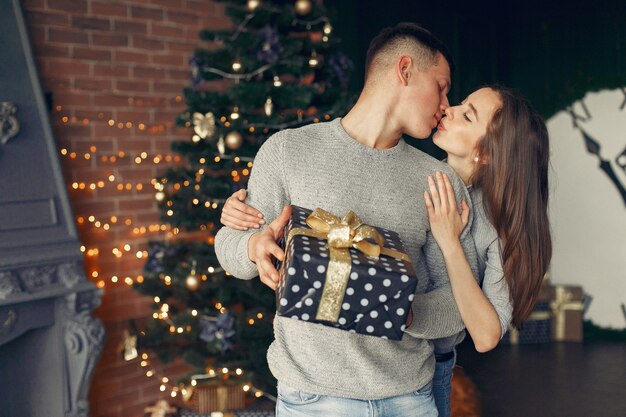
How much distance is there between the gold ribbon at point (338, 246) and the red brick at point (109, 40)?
246 cm

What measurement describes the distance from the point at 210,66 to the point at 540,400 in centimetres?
280

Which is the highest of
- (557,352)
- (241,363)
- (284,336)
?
(284,336)

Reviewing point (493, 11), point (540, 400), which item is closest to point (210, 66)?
point (540, 400)

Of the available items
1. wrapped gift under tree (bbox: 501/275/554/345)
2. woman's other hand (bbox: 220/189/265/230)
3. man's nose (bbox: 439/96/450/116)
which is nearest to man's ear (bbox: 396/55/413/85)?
man's nose (bbox: 439/96/450/116)

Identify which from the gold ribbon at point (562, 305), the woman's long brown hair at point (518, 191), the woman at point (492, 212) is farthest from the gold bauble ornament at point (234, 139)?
the gold ribbon at point (562, 305)

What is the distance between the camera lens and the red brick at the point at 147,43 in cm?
367

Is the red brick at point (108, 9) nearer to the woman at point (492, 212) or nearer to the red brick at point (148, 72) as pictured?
the red brick at point (148, 72)

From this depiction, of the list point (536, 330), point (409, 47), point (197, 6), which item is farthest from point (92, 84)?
point (536, 330)

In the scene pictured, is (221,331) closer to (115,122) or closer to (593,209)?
(115,122)

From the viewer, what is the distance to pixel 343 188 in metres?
1.60

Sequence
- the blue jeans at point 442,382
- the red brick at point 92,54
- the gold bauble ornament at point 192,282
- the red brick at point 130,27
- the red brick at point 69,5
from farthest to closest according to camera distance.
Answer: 1. the red brick at point 130,27
2. the red brick at point 92,54
3. the red brick at point 69,5
4. the gold bauble ornament at point 192,282
5. the blue jeans at point 442,382

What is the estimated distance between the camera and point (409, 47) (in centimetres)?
177

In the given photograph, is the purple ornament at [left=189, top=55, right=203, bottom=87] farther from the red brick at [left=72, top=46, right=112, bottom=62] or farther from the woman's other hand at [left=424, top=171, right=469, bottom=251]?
the woman's other hand at [left=424, top=171, right=469, bottom=251]

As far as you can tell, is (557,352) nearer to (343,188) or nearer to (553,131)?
(553,131)
